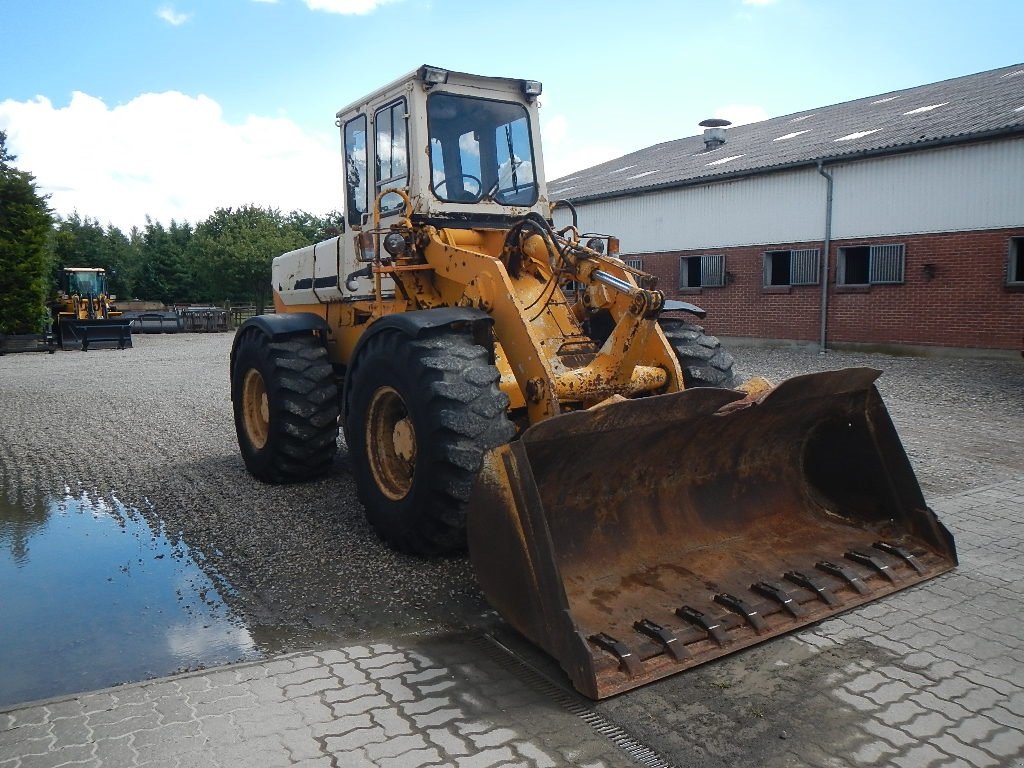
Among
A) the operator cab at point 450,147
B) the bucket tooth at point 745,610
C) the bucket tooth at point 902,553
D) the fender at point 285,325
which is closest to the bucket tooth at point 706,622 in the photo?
the bucket tooth at point 745,610

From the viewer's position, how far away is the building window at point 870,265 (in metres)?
16.8

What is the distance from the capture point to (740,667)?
3490 millimetres

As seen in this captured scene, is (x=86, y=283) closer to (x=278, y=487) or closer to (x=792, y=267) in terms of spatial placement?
(x=792, y=267)

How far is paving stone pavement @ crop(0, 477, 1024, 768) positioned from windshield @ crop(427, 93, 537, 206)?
3.26m

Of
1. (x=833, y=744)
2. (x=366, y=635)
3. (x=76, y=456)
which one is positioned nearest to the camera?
(x=833, y=744)

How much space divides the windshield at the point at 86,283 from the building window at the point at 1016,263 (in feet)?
99.5

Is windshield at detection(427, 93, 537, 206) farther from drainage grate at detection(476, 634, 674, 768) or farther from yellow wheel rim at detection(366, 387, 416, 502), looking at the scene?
drainage grate at detection(476, 634, 674, 768)

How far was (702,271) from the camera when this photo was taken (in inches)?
814

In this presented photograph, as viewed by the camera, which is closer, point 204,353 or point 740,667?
point 740,667

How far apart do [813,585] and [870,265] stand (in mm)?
15092

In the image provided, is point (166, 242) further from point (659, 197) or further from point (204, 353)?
point (659, 197)

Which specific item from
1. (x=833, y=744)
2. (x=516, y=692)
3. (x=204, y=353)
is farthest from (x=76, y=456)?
(x=204, y=353)

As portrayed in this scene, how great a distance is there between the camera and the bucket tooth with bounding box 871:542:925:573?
13.9 feet

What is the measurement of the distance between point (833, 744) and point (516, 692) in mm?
1201
